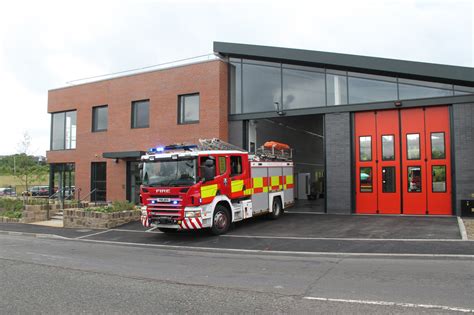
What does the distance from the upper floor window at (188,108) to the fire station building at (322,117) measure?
0.05 meters

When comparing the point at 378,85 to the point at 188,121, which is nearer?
the point at 378,85

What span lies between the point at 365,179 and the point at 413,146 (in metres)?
2.42

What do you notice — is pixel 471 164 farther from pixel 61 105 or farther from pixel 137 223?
pixel 61 105

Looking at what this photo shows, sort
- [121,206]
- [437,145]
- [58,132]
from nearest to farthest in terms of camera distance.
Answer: [437,145] < [121,206] < [58,132]

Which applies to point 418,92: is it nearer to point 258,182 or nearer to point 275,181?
point 275,181

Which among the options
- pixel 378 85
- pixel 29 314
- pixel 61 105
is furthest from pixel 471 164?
pixel 61 105

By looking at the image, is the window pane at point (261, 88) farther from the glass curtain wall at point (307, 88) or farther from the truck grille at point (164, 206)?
the truck grille at point (164, 206)

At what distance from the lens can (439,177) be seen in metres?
16.1

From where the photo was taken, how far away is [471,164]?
15250mm

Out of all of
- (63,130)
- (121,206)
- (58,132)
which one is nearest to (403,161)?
(121,206)

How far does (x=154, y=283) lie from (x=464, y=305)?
16.0ft

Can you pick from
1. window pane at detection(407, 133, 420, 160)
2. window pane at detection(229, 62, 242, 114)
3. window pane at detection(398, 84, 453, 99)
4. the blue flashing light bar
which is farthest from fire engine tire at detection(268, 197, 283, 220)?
window pane at detection(398, 84, 453, 99)

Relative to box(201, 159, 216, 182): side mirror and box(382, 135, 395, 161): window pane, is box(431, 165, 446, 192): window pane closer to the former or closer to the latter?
box(382, 135, 395, 161): window pane

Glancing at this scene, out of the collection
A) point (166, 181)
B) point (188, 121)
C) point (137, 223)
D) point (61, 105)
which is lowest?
point (137, 223)
